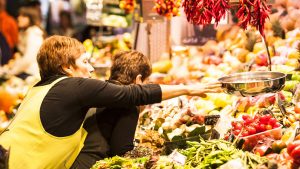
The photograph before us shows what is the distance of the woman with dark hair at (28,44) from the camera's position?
790 cm

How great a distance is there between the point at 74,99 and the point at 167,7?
6.46ft

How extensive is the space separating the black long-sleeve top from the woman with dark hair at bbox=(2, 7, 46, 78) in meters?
5.10

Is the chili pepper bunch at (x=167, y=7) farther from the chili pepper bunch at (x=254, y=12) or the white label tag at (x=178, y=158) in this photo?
the white label tag at (x=178, y=158)

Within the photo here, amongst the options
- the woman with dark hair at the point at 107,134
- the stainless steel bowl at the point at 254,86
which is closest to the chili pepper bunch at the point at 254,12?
the stainless steel bowl at the point at 254,86

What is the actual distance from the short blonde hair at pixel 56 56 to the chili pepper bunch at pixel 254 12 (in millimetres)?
1083

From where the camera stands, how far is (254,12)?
2.97m

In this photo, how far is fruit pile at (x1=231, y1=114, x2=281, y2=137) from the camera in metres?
2.80

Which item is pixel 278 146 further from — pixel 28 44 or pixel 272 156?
pixel 28 44

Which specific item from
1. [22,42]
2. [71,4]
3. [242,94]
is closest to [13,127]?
[242,94]

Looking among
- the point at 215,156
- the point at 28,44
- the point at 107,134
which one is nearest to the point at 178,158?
the point at 215,156

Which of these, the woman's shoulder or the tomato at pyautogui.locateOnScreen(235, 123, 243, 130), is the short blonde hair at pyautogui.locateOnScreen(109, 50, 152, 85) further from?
the woman's shoulder

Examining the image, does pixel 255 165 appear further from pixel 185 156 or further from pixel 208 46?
pixel 208 46

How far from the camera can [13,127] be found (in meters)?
2.92

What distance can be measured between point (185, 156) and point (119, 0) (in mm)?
3284
